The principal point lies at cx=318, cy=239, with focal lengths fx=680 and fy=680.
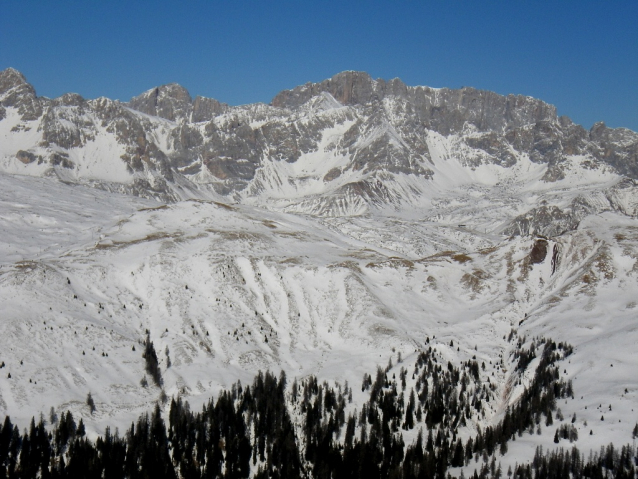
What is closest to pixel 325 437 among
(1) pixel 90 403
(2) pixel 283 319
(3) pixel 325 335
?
(3) pixel 325 335

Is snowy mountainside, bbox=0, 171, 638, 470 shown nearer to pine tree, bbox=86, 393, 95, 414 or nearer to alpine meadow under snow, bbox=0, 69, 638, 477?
alpine meadow under snow, bbox=0, 69, 638, 477

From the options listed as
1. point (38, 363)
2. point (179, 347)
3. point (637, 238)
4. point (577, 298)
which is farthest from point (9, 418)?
point (637, 238)

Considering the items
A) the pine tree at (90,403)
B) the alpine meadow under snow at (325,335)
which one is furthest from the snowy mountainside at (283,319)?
the pine tree at (90,403)

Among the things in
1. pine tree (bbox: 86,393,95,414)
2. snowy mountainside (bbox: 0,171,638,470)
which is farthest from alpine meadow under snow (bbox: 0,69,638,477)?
pine tree (bbox: 86,393,95,414)

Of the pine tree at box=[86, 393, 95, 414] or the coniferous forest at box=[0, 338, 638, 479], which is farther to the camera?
the pine tree at box=[86, 393, 95, 414]

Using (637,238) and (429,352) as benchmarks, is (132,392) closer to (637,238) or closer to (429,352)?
(429,352)

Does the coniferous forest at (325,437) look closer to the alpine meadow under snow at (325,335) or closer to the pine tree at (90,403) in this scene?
the alpine meadow under snow at (325,335)

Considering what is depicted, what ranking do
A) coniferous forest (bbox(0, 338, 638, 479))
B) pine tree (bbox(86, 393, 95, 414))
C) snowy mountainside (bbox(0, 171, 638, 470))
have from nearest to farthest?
coniferous forest (bbox(0, 338, 638, 479))
pine tree (bbox(86, 393, 95, 414))
snowy mountainside (bbox(0, 171, 638, 470))

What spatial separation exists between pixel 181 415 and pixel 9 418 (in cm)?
2875

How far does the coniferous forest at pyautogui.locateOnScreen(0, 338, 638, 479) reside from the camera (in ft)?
356

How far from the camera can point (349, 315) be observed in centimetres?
17025

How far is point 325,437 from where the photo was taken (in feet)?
408

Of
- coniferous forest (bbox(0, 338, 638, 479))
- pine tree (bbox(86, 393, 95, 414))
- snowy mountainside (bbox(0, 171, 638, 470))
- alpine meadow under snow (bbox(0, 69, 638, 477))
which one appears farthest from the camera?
snowy mountainside (bbox(0, 171, 638, 470))

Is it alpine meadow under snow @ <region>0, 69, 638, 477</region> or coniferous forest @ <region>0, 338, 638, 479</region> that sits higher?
alpine meadow under snow @ <region>0, 69, 638, 477</region>
